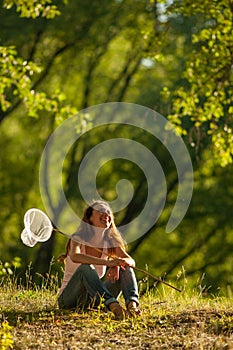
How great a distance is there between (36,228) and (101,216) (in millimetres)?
646

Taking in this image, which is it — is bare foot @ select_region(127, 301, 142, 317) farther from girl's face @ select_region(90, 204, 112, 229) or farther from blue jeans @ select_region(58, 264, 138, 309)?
girl's face @ select_region(90, 204, 112, 229)

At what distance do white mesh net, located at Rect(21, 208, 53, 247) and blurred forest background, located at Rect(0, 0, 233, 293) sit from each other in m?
10.7

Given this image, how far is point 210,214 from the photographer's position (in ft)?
65.9

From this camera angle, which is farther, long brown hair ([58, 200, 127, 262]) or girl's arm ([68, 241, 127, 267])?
long brown hair ([58, 200, 127, 262])

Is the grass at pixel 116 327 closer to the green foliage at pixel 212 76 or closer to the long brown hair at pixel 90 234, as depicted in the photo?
the long brown hair at pixel 90 234

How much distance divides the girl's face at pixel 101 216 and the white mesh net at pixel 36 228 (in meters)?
0.43

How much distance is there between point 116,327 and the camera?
6.18 meters

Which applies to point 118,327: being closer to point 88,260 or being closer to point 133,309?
point 133,309

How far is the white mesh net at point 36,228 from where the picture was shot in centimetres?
674

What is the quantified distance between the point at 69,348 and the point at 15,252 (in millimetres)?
14394

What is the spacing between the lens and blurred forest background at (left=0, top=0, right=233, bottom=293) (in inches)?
715

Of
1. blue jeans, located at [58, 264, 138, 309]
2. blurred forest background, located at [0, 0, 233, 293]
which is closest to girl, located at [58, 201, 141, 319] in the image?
blue jeans, located at [58, 264, 138, 309]

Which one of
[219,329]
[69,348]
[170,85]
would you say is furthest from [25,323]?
[170,85]

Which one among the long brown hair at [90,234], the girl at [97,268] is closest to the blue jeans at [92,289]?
the girl at [97,268]
